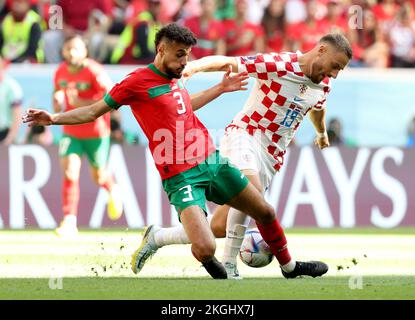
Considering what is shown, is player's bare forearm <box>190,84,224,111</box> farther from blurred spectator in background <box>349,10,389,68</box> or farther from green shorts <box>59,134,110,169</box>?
blurred spectator in background <box>349,10,389,68</box>

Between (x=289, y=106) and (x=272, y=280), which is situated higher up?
(x=289, y=106)

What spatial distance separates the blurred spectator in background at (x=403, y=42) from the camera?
18531 millimetres

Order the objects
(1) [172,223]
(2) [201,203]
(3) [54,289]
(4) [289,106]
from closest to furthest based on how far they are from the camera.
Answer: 1. (3) [54,289]
2. (2) [201,203]
3. (4) [289,106]
4. (1) [172,223]

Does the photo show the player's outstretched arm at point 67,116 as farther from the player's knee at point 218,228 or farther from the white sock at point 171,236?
the player's knee at point 218,228

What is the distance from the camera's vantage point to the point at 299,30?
1816 cm

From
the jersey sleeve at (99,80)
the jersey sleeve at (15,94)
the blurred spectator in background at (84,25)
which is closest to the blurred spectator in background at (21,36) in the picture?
the blurred spectator in background at (84,25)

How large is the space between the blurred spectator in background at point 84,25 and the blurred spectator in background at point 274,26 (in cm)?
247

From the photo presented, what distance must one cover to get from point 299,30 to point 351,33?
2.84ft

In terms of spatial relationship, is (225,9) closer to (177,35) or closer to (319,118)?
(319,118)

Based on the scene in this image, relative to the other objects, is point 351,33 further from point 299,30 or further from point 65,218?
point 65,218

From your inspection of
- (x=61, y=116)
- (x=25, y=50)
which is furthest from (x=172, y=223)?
(x=61, y=116)

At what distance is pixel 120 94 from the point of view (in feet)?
28.6

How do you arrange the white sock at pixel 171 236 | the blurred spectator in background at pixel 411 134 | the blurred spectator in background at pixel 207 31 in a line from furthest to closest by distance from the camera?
1. the blurred spectator in background at pixel 207 31
2. the blurred spectator in background at pixel 411 134
3. the white sock at pixel 171 236

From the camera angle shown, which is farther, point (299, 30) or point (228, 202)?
point (299, 30)
